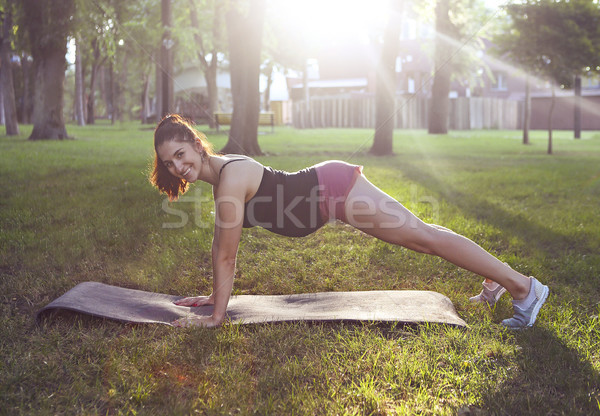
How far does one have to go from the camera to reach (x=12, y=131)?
16.8 meters

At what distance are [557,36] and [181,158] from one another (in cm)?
1263

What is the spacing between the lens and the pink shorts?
3381 mm

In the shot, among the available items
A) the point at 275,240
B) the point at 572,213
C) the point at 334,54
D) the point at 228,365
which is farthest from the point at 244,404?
the point at 334,54

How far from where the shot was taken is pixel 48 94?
15164 millimetres

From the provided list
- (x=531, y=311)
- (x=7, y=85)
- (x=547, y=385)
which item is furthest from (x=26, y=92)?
(x=547, y=385)

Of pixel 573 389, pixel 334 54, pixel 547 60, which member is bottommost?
pixel 573 389

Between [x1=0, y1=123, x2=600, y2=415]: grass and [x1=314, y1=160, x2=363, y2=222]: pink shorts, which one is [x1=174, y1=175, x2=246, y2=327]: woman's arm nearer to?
[x1=0, y1=123, x2=600, y2=415]: grass

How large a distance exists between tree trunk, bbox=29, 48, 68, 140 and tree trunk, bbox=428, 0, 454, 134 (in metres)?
13.5

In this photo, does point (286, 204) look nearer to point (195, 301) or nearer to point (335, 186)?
point (335, 186)

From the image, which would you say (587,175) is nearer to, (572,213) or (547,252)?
(572,213)

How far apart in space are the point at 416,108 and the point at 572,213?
80.4 ft

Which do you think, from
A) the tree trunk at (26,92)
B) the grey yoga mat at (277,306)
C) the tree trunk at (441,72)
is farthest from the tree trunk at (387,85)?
the tree trunk at (26,92)

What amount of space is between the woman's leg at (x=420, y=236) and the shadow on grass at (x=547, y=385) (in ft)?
1.29

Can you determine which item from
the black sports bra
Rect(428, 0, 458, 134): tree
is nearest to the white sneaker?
the black sports bra
